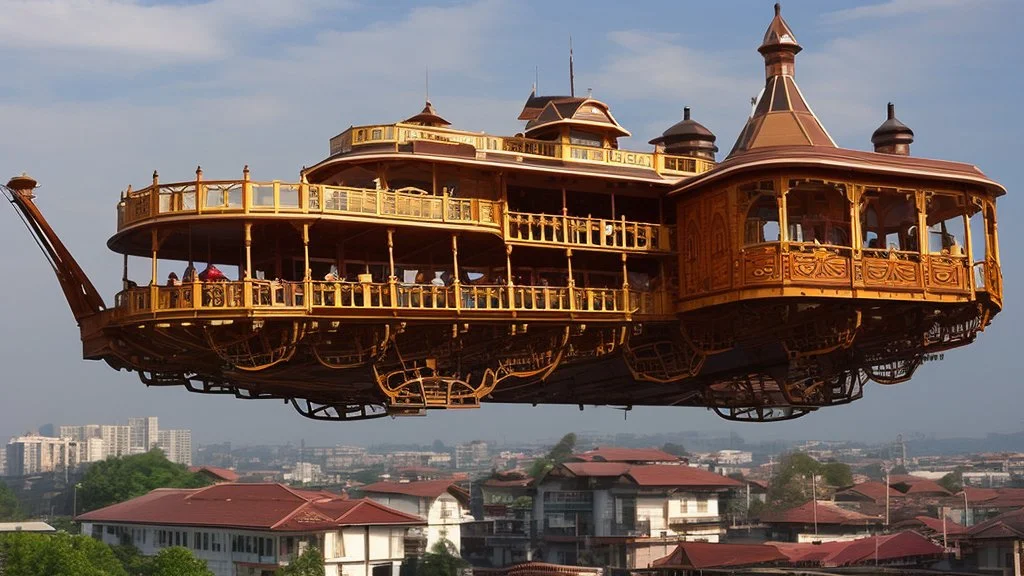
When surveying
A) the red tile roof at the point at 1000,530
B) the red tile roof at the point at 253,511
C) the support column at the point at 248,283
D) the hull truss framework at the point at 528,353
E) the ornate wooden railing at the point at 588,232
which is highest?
the ornate wooden railing at the point at 588,232

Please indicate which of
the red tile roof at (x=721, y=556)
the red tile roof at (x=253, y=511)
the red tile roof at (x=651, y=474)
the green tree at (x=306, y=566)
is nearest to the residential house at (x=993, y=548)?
the red tile roof at (x=721, y=556)

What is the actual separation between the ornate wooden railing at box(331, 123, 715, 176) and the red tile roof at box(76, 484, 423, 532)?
40828 millimetres

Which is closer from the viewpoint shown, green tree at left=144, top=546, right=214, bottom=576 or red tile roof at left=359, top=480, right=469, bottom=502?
green tree at left=144, top=546, right=214, bottom=576

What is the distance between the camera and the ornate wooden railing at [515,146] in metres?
31.4

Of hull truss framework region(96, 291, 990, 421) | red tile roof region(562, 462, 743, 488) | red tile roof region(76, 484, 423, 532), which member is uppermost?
hull truss framework region(96, 291, 990, 421)

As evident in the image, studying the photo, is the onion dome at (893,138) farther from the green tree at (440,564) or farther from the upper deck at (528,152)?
the green tree at (440,564)

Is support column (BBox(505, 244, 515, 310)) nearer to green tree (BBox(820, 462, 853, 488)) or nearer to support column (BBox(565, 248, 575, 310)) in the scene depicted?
support column (BBox(565, 248, 575, 310))

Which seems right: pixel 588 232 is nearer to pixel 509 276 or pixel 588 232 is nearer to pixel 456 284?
pixel 509 276

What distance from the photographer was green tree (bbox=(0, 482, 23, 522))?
12932 centimetres

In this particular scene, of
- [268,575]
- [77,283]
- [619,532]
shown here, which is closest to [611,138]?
[77,283]

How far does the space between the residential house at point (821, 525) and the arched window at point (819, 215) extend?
190ft

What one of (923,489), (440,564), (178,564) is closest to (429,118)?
(178,564)

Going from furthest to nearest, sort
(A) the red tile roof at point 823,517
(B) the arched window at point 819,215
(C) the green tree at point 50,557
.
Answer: (A) the red tile roof at point 823,517 < (C) the green tree at point 50,557 < (B) the arched window at point 819,215

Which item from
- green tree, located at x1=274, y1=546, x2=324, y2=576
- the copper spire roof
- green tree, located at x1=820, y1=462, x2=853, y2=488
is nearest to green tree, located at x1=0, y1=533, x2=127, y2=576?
green tree, located at x1=274, y1=546, x2=324, y2=576
